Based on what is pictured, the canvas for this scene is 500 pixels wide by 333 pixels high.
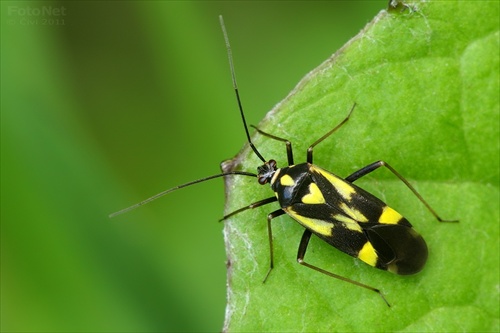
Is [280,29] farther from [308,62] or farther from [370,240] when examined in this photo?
[370,240]

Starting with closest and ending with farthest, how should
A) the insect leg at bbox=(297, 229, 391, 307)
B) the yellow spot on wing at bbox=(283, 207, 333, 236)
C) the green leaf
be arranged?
the green leaf < the insect leg at bbox=(297, 229, 391, 307) < the yellow spot on wing at bbox=(283, 207, 333, 236)

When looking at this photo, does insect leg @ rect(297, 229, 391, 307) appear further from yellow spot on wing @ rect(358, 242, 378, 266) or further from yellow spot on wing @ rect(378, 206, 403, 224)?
yellow spot on wing @ rect(378, 206, 403, 224)

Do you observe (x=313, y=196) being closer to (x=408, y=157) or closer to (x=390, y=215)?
(x=390, y=215)

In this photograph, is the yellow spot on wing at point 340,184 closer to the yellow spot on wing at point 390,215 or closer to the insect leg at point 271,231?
the yellow spot on wing at point 390,215

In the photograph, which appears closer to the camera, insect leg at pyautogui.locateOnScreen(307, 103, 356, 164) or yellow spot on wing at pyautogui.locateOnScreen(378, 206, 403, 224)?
insect leg at pyautogui.locateOnScreen(307, 103, 356, 164)

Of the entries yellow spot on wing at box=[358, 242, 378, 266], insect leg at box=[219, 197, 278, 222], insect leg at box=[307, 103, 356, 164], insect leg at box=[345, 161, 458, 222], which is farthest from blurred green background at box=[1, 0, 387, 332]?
insect leg at box=[345, 161, 458, 222]

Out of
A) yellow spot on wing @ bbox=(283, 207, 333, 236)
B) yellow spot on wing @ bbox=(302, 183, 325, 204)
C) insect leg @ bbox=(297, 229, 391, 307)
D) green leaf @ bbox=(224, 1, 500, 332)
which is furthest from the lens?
yellow spot on wing @ bbox=(302, 183, 325, 204)

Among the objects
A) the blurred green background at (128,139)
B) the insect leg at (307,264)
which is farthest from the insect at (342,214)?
the blurred green background at (128,139)
